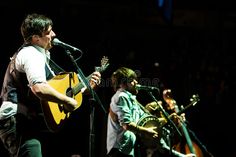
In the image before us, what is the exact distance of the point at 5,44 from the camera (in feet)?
20.2

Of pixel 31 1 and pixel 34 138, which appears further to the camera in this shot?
pixel 31 1

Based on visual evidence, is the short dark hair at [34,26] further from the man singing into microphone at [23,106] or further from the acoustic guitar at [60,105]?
the acoustic guitar at [60,105]

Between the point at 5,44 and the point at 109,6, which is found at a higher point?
the point at 109,6

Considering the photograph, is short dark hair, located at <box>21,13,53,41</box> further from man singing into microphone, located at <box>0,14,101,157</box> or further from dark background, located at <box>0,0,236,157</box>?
dark background, located at <box>0,0,236,157</box>

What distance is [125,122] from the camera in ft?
14.9

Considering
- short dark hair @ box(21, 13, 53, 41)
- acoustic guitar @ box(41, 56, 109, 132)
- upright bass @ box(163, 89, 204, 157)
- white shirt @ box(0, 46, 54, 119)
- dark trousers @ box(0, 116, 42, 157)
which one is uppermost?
short dark hair @ box(21, 13, 53, 41)

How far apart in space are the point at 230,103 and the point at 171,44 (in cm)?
170

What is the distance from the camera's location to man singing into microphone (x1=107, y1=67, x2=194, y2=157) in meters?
4.58

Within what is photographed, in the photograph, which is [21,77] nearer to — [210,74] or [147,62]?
[147,62]

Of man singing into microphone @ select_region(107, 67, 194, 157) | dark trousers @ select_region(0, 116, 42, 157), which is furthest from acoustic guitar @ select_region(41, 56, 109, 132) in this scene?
man singing into microphone @ select_region(107, 67, 194, 157)

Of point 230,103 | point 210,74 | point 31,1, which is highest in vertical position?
point 31,1

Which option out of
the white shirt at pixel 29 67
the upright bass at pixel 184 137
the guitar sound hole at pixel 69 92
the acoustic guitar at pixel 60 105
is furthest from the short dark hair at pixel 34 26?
the upright bass at pixel 184 137

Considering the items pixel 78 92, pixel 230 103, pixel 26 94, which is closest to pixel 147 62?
pixel 230 103

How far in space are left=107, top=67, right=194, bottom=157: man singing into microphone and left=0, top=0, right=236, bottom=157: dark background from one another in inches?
64.8
